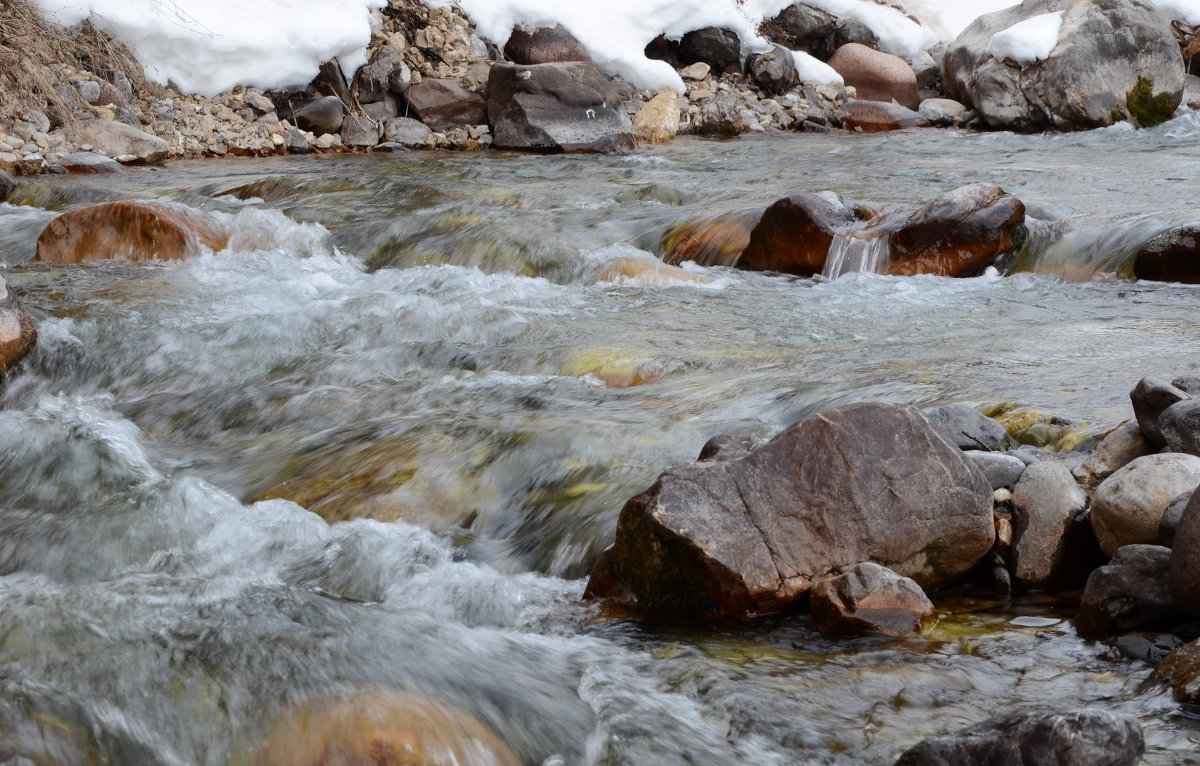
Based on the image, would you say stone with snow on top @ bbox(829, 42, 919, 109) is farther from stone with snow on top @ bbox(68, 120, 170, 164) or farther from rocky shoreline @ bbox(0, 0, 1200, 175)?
stone with snow on top @ bbox(68, 120, 170, 164)

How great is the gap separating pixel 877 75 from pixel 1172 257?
33.8ft

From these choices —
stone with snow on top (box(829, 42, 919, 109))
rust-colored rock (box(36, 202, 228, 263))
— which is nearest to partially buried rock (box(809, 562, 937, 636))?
rust-colored rock (box(36, 202, 228, 263))

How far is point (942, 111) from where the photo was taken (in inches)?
559

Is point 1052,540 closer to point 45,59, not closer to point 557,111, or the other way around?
point 557,111

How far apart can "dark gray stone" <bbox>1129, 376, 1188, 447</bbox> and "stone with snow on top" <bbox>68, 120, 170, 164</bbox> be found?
977cm

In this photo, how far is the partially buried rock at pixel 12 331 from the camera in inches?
201

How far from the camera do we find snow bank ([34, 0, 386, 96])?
40.1 feet

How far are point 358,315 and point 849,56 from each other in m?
12.0

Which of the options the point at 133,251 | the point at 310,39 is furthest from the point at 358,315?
the point at 310,39

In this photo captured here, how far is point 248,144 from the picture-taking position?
38.7 ft

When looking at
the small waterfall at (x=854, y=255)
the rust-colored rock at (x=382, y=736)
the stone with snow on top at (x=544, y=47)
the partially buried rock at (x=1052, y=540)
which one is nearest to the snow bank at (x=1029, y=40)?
the stone with snow on top at (x=544, y=47)

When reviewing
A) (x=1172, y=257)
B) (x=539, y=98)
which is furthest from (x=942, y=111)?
(x=1172, y=257)

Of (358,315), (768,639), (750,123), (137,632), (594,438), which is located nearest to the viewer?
(137,632)

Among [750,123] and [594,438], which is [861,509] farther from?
[750,123]
